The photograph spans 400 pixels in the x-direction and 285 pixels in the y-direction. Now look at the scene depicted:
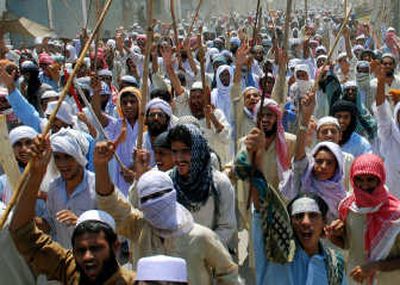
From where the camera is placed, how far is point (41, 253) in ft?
8.96

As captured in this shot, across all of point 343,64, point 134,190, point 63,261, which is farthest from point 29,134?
point 343,64

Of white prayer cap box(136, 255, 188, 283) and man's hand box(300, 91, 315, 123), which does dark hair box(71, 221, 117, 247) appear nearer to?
white prayer cap box(136, 255, 188, 283)

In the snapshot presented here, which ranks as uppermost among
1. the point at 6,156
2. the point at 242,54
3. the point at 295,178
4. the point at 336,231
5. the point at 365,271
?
the point at 242,54

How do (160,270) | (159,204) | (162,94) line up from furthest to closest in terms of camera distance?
(162,94) < (159,204) < (160,270)

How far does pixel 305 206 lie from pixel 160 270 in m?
1.04

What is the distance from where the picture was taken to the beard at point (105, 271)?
256 cm

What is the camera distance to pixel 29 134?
157 inches

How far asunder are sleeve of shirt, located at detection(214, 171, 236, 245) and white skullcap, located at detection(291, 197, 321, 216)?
0.33 meters

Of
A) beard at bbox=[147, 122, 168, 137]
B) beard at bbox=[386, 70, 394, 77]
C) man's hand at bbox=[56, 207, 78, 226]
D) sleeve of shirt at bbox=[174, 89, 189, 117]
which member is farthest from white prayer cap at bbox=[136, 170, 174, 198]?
beard at bbox=[386, 70, 394, 77]

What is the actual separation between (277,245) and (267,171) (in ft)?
3.79

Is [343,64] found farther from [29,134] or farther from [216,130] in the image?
[29,134]

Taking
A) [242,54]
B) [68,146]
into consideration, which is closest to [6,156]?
[68,146]

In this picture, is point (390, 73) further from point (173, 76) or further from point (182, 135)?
point (182, 135)

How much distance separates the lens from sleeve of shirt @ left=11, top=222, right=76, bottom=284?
272 centimetres
